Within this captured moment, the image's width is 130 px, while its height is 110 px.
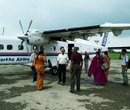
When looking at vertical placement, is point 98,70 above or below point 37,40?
below

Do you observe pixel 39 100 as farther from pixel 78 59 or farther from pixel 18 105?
pixel 78 59

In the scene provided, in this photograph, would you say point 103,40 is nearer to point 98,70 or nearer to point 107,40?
point 107,40

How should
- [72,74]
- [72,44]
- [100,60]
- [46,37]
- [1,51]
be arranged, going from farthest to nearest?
1. [72,44]
2. [46,37]
3. [1,51]
4. [100,60]
5. [72,74]

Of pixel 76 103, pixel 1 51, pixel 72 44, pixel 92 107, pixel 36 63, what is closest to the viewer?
pixel 92 107

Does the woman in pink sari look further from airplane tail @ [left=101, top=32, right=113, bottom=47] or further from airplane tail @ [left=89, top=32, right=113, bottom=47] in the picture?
airplane tail @ [left=101, top=32, right=113, bottom=47]

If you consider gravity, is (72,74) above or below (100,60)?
below

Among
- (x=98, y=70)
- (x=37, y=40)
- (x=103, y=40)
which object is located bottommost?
(x=98, y=70)

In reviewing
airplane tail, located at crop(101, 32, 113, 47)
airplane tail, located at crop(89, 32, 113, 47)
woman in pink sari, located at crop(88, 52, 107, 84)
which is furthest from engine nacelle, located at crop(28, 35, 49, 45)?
airplane tail, located at crop(101, 32, 113, 47)

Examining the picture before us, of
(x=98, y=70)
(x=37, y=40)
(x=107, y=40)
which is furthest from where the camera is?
(x=107, y=40)

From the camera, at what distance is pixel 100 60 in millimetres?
6652

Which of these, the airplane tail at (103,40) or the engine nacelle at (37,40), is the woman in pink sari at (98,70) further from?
the airplane tail at (103,40)

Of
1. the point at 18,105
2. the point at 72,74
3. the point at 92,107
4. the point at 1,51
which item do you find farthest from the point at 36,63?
the point at 1,51

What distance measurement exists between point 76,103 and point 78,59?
6.21 ft

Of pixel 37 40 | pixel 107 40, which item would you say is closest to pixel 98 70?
pixel 37 40
